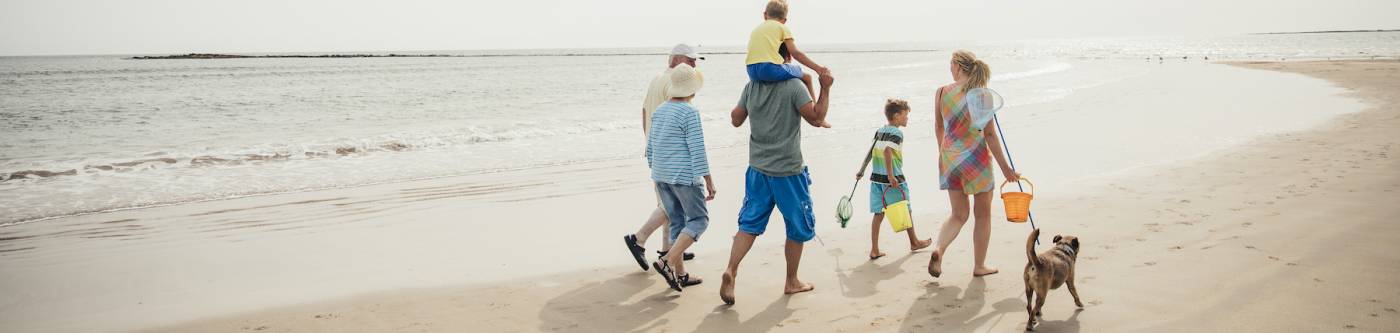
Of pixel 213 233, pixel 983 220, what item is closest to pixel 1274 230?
pixel 983 220

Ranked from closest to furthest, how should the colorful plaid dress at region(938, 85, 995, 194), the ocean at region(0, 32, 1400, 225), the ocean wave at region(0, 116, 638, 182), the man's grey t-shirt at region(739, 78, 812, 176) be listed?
the man's grey t-shirt at region(739, 78, 812, 176) → the colorful plaid dress at region(938, 85, 995, 194) → the ocean at region(0, 32, 1400, 225) → the ocean wave at region(0, 116, 638, 182)

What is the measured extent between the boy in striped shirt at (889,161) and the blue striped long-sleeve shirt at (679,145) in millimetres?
1259

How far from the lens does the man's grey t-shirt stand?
13.5 ft

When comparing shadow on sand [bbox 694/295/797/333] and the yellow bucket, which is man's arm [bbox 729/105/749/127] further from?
the yellow bucket

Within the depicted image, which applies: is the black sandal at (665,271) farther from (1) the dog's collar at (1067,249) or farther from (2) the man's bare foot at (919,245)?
(1) the dog's collar at (1067,249)

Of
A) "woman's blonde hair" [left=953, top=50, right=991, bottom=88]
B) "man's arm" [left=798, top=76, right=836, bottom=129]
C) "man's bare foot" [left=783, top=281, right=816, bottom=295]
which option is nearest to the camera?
"man's arm" [left=798, top=76, right=836, bottom=129]

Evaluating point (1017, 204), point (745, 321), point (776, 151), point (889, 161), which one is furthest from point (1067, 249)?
point (745, 321)

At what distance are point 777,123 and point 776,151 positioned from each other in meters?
0.15

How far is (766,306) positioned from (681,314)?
0.48m

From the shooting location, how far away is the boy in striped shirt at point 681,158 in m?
4.42

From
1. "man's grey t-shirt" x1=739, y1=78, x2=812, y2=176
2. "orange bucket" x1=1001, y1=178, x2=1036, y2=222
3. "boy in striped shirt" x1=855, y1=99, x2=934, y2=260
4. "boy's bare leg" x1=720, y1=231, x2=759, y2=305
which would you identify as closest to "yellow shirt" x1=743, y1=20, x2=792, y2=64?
"man's grey t-shirt" x1=739, y1=78, x2=812, y2=176

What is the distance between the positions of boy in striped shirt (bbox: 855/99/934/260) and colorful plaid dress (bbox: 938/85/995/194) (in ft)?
1.56

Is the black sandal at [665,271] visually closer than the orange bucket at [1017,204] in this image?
No

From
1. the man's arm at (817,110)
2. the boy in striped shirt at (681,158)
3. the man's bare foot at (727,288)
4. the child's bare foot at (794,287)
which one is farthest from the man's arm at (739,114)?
the child's bare foot at (794,287)
